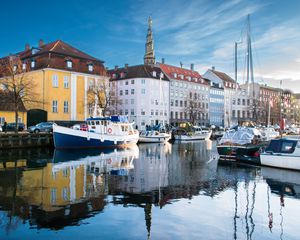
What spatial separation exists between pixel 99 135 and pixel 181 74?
61.6 m

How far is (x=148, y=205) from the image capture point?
503 inches

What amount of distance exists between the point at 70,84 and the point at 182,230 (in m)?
52.1

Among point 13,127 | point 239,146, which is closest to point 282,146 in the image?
point 239,146

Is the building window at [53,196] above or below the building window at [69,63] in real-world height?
below

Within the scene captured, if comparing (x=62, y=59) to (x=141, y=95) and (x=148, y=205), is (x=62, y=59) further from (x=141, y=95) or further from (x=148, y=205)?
(x=148, y=205)

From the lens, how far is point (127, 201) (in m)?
13.4

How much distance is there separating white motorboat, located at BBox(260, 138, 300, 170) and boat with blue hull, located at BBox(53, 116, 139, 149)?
22326 millimetres

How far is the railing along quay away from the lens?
38.3 meters

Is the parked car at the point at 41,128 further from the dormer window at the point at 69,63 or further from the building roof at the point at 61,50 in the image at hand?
the building roof at the point at 61,50

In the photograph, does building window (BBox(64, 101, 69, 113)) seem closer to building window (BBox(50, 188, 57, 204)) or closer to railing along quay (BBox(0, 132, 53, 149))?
railing along quay (BBox(0, 132, 53, 149))

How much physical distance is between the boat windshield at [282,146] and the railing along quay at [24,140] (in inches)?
1122

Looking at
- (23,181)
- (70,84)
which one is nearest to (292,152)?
(23,181)

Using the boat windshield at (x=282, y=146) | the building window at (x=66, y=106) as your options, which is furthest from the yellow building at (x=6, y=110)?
the boat windshield at (x=282, y=146)

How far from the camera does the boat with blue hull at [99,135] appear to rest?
38.8 meters
